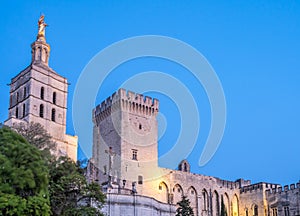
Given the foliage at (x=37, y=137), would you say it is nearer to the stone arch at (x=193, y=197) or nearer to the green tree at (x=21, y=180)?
the green tree at (x=21, y=180)

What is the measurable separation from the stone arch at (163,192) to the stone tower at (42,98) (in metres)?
9.28

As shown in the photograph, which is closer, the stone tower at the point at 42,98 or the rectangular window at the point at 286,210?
the stone tower at the point at 42,98

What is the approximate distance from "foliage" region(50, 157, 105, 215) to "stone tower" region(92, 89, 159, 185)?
62.9ft

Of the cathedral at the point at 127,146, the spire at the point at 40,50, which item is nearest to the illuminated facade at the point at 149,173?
the cathedral at the point at 127,146

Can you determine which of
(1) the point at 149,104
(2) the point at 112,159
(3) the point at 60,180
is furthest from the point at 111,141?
(3) the point at 60,180

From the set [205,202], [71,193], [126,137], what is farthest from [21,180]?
[205,202]

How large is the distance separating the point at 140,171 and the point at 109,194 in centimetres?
1636

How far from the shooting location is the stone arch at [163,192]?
177 feet

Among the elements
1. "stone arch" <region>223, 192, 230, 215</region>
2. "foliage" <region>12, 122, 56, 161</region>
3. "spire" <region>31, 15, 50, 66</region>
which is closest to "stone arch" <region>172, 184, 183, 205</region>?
"stone arch" <region>223, 192, 230, 215</region>

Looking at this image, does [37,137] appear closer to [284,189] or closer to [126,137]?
[126,137]

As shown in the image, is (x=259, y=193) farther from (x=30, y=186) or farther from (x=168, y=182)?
(x=30, y=186)

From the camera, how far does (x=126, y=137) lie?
5312 centimetres

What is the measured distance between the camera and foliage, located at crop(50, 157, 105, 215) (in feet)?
97.2

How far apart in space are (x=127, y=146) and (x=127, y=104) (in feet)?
15.2
